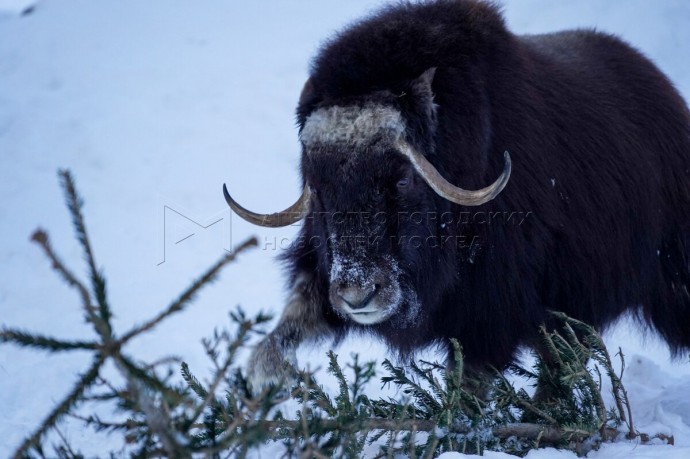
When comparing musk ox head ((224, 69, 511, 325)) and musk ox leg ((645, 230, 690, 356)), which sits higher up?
musk ox head ((224, 69, 511, 325))

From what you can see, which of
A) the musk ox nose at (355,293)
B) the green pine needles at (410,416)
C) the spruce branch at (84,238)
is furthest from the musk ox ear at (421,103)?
the spruce branch at (84,238)

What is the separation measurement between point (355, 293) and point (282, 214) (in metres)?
0.86

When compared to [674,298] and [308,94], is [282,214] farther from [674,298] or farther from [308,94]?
[674,298]

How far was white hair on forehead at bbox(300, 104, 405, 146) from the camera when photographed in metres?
2.98

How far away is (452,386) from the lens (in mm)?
2668

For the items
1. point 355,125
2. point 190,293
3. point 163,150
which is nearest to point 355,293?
point 355,125

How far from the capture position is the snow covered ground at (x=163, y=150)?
4.92 metres

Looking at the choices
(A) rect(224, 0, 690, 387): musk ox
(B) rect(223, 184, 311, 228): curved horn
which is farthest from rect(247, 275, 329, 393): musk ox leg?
(B) rect(223, 184, 311, 228): curved horn

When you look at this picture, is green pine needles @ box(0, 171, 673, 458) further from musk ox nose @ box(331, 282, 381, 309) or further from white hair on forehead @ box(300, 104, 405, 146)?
white hair on forehead @ box(300, 104, 405, 146)

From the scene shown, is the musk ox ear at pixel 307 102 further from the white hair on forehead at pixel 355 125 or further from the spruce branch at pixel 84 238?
the spruce branch at pixel 84 238

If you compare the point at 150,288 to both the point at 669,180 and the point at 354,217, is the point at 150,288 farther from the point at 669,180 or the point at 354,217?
the point at 669,180

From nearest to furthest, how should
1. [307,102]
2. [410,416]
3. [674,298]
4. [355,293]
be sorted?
[355,293] → [410,416] → [307,102] → [674,298]

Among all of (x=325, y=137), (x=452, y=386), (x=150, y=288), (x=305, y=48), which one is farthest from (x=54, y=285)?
(x=305, y=48)

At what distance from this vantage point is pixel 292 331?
11.3 ft
